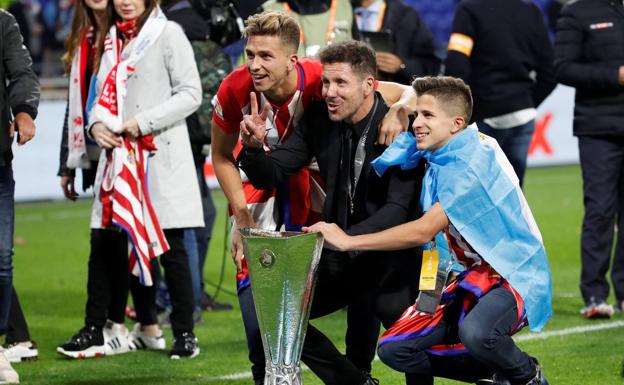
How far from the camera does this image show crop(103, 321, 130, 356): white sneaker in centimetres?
728

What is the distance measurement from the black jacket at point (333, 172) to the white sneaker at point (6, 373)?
6.02 ft

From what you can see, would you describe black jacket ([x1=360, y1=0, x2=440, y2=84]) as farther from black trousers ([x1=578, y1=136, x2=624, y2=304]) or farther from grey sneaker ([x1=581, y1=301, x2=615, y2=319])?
grey sneaker ([x1=581, y1=301, x2=615, y2=319])

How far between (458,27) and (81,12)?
2730mm

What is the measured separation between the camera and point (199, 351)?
726cm

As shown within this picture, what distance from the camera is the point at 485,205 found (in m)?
5.14

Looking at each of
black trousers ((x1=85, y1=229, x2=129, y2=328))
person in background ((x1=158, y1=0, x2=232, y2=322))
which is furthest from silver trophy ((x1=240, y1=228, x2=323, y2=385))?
person in background ((x1=158, y1=0, x2=232, y2=322))

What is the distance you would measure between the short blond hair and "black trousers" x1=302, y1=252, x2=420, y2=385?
0.90 meters

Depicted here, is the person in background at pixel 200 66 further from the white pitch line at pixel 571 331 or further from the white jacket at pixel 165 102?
the white pitch line at pixel 571 331

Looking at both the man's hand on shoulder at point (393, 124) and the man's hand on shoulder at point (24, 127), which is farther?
the man's hand on shoulder at point (24, 127)

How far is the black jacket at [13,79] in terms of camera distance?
21.4 ft

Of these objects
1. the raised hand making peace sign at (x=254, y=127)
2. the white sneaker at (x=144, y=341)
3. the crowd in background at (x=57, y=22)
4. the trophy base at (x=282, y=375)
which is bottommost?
the crowd in background at (x=57, y=22)

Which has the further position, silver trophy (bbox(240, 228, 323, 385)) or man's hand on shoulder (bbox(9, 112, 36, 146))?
man's hand on shoulder (bbox(9, 112, 36, 146))

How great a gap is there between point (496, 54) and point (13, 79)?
3.56 meters

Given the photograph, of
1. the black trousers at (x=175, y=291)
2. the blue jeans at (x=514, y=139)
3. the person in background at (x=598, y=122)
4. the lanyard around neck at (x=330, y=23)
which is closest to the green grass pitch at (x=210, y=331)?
the black trousers at (x=175, y=291)
